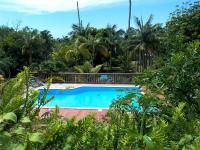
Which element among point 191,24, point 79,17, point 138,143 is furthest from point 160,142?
point 79,17

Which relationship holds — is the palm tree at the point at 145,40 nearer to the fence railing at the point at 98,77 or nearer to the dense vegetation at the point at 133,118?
the fence railing at the point at 98,77

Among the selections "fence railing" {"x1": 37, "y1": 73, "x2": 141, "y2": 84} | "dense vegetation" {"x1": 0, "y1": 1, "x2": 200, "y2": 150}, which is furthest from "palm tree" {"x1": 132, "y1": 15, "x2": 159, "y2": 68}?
"dense vegetation" {"x1": 0, "y1": 1, "x2": 200, "y2": 150}

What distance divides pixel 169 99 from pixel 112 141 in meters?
0.92

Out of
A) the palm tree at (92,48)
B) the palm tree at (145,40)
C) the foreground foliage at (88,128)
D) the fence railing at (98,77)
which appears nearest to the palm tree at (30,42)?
the palm tree at (92,48)

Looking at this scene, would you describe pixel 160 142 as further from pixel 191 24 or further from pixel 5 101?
pixel 191 24

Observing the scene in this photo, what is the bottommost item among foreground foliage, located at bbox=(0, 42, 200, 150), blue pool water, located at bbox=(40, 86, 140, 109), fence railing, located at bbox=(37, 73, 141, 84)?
blue pool water, located at bbox=(40, 86, 140, 109)

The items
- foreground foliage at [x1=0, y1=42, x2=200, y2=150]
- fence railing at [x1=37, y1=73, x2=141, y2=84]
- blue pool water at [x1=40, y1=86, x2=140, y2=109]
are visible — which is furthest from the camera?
fence railing at [x1=37, y1=73, x2=141, y2=84]

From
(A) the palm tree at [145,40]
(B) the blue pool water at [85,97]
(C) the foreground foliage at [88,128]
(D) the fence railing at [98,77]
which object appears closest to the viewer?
(C) the foreground foliage at [88,128]

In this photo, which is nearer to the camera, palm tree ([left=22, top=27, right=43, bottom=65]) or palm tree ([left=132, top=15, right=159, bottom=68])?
palm tree ([left=22, top=27, right=43, bottom=65])

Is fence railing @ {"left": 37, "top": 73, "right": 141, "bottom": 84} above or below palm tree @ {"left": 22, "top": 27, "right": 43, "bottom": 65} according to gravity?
below

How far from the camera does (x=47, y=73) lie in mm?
A: 18812

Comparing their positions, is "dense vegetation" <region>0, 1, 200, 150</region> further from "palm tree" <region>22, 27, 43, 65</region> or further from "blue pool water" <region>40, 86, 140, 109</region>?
"palm tree" <region>22, 27, 43, 65</region>

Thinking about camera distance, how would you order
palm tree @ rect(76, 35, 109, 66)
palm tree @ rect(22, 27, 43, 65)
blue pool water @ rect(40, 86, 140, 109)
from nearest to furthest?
blue pool water @ rect(40, 86, 140, 109)
palm tree @ rect(22, 27, 43, 65)
palm tree @ rect(76, 35, 109, 66)

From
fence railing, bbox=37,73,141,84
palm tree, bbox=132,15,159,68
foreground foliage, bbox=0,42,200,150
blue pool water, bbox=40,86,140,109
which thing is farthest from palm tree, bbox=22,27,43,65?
foreground foliage, bbox=0,42,200,150
